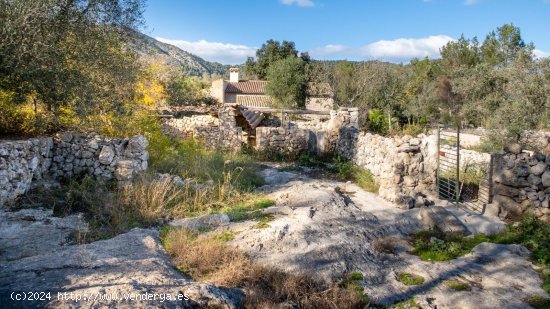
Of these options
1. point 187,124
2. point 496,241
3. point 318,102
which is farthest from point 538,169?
point 318,102

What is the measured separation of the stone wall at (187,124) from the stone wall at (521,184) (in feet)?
39.8

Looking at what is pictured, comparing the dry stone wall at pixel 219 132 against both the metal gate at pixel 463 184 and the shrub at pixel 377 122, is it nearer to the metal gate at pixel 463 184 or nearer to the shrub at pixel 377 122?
the metal gate at pixel 463 184

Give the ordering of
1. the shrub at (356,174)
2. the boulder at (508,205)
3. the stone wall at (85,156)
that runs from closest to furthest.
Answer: the stone wall at (85,156)
the boulder at (508,205)
the shrub at (356,174)

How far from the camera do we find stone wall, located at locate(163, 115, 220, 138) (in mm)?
17375

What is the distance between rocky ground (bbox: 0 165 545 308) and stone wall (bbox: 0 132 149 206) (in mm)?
1658

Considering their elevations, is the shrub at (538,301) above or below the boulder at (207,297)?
below

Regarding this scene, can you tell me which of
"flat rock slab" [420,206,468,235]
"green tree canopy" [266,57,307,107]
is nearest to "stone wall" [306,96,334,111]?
"green tree canopy" [266,57,307,107]

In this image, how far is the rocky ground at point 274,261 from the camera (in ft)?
12.5

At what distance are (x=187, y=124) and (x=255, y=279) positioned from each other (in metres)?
14.2

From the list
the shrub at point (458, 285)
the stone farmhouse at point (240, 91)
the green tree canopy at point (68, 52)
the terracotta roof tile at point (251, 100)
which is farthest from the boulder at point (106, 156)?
the terracotta roof tile at point (251, 100)

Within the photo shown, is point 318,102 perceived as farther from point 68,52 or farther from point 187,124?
point 68,52

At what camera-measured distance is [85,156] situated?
863cm

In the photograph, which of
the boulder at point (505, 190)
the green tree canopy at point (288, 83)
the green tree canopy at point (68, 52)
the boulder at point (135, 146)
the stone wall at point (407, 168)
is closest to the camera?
the green tree canopy at point (68, 52)

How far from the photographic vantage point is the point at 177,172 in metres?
9.95
